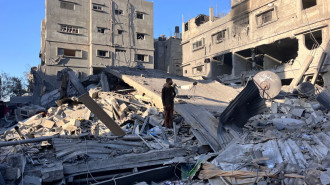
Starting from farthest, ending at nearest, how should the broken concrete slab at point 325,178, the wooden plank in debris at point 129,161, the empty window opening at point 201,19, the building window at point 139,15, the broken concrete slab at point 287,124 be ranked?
the building window at point 139,15 → the empty window opening at point 201,19 → the broken concrete slab at point 287,124 → the wooden plank in debris at point 129,161 → the broken concrete slab at point 325,178

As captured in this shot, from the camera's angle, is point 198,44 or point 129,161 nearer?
point 129,161

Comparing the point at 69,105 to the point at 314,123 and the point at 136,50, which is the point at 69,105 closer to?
the point at 314,123

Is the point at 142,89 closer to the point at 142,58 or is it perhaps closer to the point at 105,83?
the point at 105,83

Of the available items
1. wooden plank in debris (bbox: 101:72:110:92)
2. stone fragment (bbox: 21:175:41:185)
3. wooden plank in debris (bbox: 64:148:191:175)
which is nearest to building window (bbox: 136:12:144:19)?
→ wooden plank in debris (bbox: 101:72:110:92)

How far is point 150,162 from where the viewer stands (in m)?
4.43

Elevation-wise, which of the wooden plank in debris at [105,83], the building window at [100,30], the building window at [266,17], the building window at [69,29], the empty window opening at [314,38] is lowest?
the wooden plank in debris at [105,83]

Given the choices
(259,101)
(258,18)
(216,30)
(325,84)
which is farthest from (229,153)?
(216,30)

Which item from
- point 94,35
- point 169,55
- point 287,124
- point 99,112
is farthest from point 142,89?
point 169,55

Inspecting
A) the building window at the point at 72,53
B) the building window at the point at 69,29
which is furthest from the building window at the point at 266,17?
the building window at the point at 69,29

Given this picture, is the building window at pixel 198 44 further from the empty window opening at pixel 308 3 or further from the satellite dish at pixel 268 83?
the satellite dish at pixel 268 83

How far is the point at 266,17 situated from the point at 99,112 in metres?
17.5

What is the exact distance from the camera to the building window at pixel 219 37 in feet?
72.1

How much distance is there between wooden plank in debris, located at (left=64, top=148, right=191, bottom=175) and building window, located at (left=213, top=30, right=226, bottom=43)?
62.6ft

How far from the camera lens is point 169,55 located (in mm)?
31078
